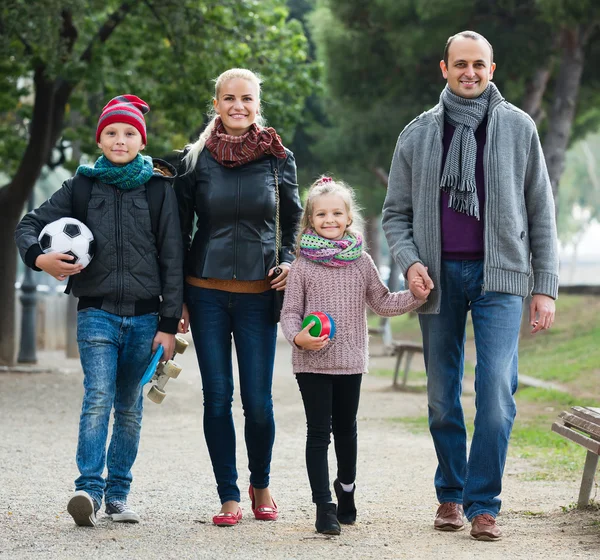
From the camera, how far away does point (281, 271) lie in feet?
18.4

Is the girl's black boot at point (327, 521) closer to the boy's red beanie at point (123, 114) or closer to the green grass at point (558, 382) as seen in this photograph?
the boy's red beanie at point (123, 114)

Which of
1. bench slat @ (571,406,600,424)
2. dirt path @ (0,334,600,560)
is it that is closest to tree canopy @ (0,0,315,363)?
dirt path @ (0,334,600,560)

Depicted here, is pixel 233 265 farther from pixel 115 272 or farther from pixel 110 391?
pixel 110 391

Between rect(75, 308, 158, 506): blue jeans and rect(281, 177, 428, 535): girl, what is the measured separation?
2.44 feet

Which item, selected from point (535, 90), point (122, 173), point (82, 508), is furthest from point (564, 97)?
point (82, 508)

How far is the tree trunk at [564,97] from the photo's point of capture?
20.7 metres

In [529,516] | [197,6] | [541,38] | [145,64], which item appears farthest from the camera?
[541,38]

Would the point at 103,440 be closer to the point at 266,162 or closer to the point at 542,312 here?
Answer: the point at 266,162

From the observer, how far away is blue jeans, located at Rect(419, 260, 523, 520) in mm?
5262

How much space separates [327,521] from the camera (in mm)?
5309

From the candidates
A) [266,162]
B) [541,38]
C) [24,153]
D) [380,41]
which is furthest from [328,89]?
[266,162]

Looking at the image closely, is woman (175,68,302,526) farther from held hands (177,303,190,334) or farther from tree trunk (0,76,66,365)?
tree trunk (0,76,66,365)

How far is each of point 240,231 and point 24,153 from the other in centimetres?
1173

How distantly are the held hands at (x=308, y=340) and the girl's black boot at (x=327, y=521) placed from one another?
2.42ft
